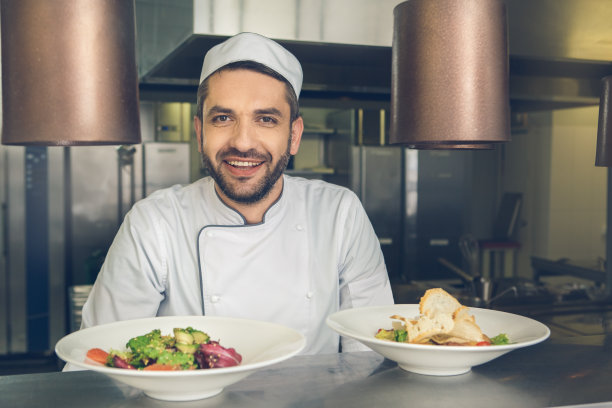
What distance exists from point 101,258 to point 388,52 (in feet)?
10.6

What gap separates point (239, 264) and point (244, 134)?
34cm

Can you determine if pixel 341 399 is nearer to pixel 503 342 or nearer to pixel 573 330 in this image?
pixel 503 342

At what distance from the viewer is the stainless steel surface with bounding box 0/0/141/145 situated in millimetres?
825

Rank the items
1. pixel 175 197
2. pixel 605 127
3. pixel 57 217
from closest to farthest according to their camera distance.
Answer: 1. pixel 605 127
2. pixel 175 197
3. pixel 57 217

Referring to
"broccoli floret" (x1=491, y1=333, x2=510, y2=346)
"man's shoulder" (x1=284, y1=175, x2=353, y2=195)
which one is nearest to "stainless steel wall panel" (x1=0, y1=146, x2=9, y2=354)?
"man's shoulder" (x1=284, y1=175, x2=353, y2=195)

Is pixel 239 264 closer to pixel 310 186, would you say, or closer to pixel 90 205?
pixel 310 186

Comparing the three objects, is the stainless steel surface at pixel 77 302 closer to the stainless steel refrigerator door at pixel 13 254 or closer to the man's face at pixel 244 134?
the stainless steel refrigerator door at pixel 13 254

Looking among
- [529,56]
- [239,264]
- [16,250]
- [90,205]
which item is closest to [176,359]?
[239,264]

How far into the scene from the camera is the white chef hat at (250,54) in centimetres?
156

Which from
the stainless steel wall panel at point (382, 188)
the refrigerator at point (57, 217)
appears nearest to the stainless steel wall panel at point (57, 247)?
the refrigerator at point (57, 217)

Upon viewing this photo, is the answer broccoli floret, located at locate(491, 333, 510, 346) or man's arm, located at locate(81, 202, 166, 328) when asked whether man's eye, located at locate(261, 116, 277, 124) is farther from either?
broccoli floret, located at locate(491, 333, 510, 346)

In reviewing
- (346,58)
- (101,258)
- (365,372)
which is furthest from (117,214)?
(365,372)

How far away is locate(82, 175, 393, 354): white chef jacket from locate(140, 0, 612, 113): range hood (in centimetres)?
49

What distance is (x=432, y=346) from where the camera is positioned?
0.99 m
